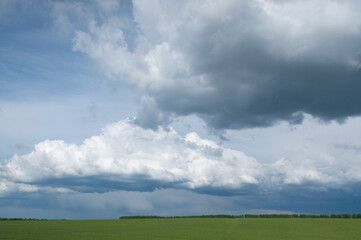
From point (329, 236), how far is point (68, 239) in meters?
51.0

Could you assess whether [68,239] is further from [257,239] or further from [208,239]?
[257,239]

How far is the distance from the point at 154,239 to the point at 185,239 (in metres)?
5.61

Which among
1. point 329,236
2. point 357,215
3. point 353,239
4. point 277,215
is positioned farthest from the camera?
point 277,215

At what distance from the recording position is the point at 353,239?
6284 cm

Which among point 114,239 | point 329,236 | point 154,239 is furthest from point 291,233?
point 114,239

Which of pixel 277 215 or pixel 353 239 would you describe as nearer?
pixel 353 239

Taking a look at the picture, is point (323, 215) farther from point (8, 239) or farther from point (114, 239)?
point (8, 239)

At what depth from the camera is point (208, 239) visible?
60.8m

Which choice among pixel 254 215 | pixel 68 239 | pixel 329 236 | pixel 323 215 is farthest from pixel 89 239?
pixel 323 215

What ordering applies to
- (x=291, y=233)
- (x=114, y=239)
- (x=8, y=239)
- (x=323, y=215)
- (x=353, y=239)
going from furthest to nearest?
(x=323, y=215), (x=291, y=233), (x=353, y=239), (x=114, y=239), (x=8, y=239)

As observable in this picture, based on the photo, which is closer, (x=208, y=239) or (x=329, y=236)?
(x=208, y=239)

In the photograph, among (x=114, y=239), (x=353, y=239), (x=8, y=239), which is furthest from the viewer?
(x=353, y=239)

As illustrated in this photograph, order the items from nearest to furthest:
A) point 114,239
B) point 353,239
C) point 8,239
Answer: point 8,239 → point 114,239 → point 353,239

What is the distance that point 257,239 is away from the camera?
61438 millimetres
